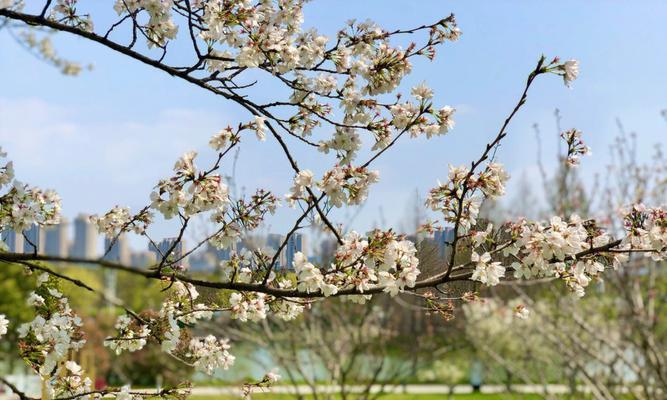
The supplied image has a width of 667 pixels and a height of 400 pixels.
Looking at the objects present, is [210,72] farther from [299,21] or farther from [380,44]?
[380,44]

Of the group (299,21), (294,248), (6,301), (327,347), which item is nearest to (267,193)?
(294,248)

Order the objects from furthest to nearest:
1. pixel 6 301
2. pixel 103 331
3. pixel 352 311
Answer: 1. pixel 103 331
2. pixel 6 301
3. pixel 352 311

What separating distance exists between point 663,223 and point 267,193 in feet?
4.67

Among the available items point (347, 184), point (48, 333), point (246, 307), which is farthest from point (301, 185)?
point (48, 333)

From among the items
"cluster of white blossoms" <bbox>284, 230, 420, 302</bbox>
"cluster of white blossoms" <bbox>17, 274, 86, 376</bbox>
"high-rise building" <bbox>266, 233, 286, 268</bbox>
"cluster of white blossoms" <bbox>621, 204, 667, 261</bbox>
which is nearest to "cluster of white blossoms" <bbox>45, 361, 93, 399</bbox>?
"cluster of white blossoms" <bbox>17, 274, 86, 376</bbox>

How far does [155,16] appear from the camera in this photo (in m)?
2.81

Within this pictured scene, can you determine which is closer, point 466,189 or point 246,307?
point 466,189

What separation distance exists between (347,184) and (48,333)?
4.45 ft

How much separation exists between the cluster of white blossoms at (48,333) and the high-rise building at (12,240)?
0.19m

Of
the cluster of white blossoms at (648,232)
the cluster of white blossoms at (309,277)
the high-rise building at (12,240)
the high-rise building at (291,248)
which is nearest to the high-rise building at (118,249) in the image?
the high-rise building at (12,240)

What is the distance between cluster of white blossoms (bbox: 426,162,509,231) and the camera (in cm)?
245

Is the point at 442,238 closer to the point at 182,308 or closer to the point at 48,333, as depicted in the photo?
the point at 182,308

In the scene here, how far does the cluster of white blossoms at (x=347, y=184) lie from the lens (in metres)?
2.40

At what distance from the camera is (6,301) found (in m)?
16.6
